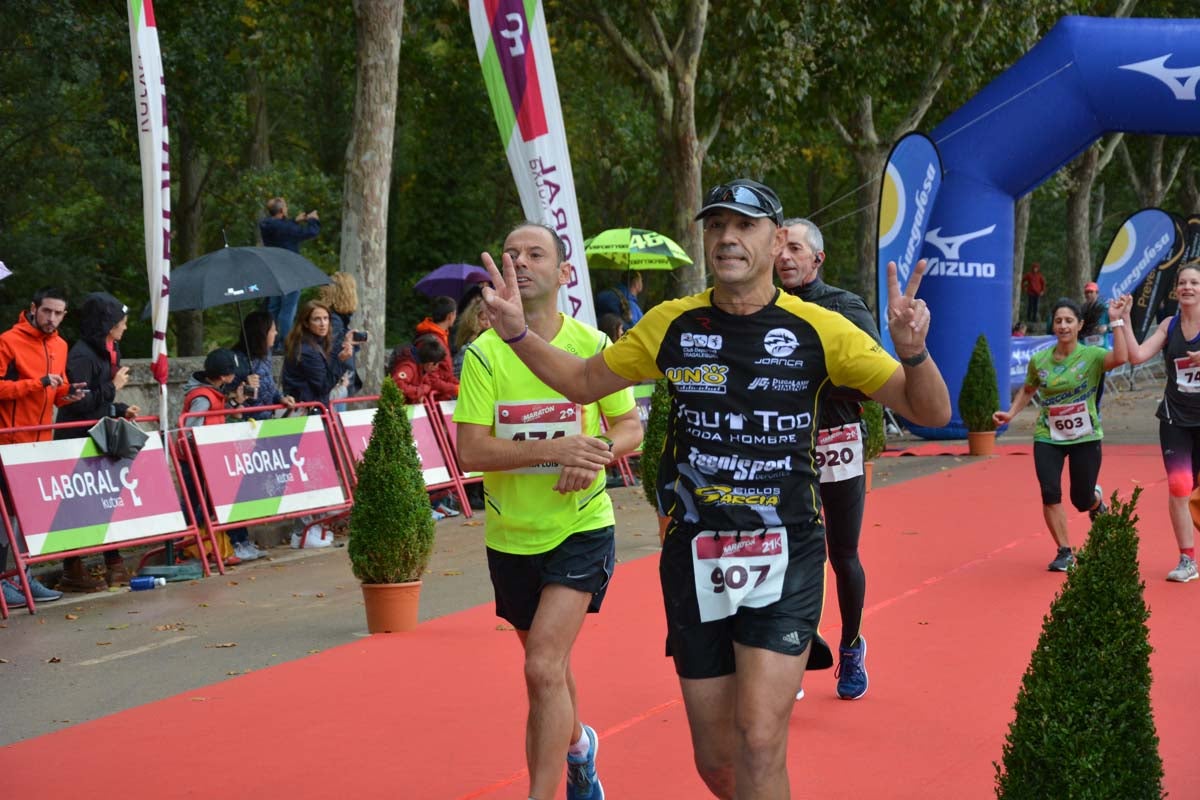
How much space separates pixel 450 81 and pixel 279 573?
16.9 m

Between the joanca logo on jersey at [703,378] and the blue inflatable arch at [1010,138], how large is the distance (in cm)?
1402

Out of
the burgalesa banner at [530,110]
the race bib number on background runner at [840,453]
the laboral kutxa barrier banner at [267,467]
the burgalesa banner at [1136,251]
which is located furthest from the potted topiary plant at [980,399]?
the race bib number on background runner at [840,453]

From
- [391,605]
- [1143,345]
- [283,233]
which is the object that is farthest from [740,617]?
[283,233]

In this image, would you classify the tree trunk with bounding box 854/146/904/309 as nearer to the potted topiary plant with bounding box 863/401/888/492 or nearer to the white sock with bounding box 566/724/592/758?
the potted topiary plant with bounding box 863/401/888/492

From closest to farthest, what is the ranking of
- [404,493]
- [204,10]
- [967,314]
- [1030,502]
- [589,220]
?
[404,493] → [1030,502] → [967,314] → [204,10] → [589,220]

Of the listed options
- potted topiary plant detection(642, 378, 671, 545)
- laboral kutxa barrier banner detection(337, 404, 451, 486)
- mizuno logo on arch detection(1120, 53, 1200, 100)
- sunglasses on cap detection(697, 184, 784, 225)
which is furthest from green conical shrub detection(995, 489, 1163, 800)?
mizuno logo on arch detection(1120, 53, 1200, 100)

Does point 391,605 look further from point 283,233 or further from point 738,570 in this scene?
point 283,233

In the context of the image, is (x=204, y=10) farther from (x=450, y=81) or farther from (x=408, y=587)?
(x=408, y=587)

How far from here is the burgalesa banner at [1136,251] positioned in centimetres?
2673

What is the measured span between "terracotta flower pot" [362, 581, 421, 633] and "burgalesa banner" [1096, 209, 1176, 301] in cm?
2070

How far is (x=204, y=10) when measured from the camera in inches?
846

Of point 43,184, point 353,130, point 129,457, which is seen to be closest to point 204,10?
point 43,184

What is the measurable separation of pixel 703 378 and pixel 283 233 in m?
10.6

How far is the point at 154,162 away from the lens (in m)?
10.7
